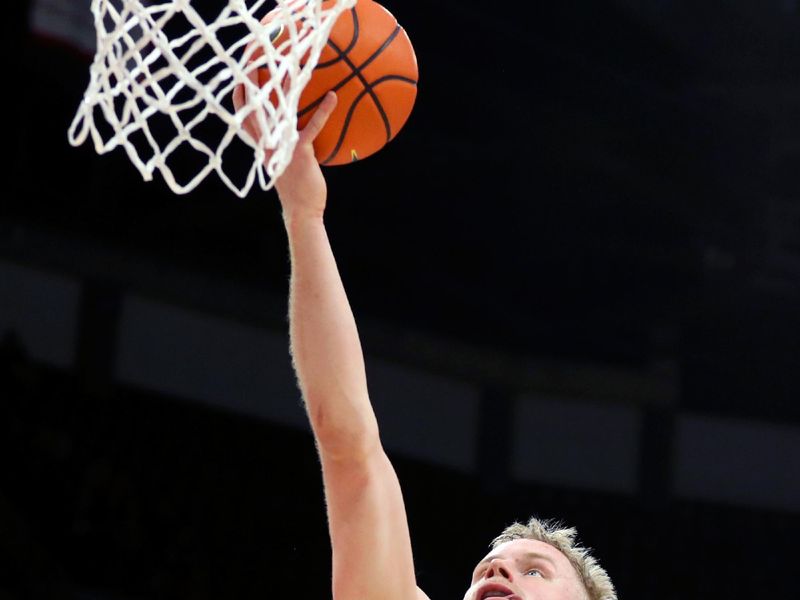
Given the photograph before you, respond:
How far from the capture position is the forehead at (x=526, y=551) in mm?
2277

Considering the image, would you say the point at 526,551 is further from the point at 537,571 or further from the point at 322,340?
the point at 322,340

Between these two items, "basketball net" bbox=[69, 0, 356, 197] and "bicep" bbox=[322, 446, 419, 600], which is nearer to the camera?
"basketball net" bbox=[69, 0, 356, 197]

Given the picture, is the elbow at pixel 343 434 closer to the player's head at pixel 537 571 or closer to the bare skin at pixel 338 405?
the bare skin at pixel 338 405

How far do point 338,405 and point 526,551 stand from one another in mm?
585

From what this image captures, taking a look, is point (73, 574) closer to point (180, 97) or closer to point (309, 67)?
point (180, 97)

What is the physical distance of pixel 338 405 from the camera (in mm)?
1911

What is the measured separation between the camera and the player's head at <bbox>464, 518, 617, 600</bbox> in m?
2.20

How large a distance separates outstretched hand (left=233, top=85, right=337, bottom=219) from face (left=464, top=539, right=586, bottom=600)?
75 cm

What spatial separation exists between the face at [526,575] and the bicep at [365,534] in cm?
27

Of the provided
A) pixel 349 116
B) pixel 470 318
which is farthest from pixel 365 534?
pixel 470 318

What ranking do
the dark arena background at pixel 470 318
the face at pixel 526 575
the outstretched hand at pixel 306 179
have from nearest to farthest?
the outstretched hand at pixel 306 179 < the face at pixel 526 575 < the dark arena background at pixel 470 318

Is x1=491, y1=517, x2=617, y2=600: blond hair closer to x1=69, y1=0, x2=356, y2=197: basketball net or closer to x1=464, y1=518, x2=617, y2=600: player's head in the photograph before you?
x1=464, y1=518, x2=617, y2=600: player's head

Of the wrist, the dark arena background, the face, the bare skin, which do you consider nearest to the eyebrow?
the face

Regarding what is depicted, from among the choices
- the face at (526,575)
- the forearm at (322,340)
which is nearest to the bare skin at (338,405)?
the forearm at (322,340)
